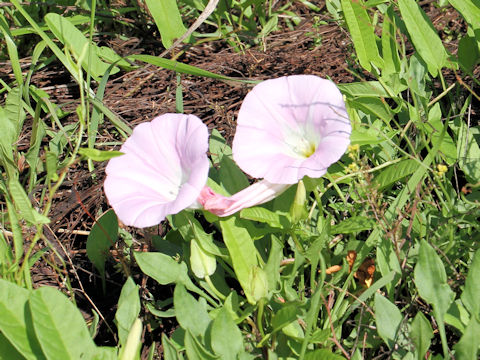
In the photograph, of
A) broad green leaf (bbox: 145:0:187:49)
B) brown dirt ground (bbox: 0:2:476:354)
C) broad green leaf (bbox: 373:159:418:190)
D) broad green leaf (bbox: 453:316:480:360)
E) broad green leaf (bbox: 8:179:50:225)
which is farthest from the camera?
broad green leaf (bbox: 145:0:187:49)

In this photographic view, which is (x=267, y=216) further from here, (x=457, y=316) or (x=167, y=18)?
(x=167, y=18)

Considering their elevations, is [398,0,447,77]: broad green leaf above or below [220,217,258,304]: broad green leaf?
above

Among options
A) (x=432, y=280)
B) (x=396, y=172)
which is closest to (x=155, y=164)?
(x=396, y=172)

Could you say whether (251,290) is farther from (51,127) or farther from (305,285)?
(51,127)

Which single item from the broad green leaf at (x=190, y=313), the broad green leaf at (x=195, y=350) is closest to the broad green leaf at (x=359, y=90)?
the broad green leaf at (x=190, y=313)

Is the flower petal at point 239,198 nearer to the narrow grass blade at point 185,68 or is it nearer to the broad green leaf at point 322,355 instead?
the broad green leaf at point 322,355

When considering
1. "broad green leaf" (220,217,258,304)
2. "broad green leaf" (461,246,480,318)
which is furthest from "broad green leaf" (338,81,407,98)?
"broad green leaf" (461,246,480,318)

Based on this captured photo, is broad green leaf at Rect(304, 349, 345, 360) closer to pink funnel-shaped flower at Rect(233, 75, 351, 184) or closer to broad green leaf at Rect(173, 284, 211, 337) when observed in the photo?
broad green leaf at Rect(173, 284, 211, 337)
